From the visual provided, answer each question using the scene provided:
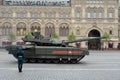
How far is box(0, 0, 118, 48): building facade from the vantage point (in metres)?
86.1

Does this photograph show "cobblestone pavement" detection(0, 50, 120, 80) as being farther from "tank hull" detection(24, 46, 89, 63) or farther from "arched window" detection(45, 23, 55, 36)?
"arched window" detection(45, 23, 55, 36)

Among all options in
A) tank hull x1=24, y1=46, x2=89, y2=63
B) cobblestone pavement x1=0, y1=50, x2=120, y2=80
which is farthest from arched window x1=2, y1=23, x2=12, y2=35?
cobblestone pavement x1=0, y1=50, x2=120, y2=80

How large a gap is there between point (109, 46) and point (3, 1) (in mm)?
28533

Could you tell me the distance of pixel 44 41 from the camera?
34.2 metres

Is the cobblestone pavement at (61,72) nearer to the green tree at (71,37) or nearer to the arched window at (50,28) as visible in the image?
the green tree at (71,37)

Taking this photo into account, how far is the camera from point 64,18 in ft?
283

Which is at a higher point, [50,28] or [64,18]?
[64,18]

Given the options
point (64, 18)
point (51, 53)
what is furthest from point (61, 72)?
point (64, 18)

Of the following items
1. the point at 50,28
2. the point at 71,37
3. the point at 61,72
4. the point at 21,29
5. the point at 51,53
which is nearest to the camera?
the point at 61,72

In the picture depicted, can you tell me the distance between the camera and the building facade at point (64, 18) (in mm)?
86125

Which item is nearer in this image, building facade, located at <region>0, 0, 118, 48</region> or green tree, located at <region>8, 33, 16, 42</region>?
green tree, located at <region>8, 33, 16, 42</region>

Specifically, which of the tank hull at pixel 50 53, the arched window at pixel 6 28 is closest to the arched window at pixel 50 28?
the arched window at pixel 6 28

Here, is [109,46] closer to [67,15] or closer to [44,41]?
[67,15]

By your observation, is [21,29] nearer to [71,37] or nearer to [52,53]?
[71,37]
